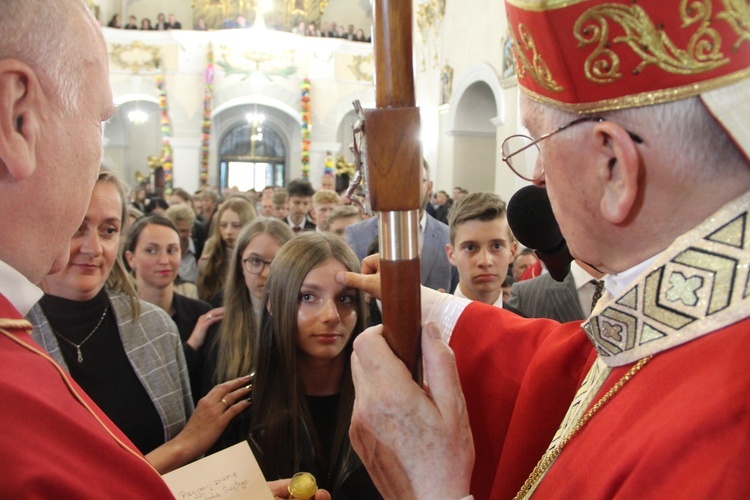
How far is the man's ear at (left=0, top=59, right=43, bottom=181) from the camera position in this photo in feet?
2.43

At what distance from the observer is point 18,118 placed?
2.53ft

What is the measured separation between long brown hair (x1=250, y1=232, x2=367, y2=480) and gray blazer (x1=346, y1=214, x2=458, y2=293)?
1737mm

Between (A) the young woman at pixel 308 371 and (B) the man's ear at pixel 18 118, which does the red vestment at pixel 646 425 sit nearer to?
(A) the young woman at pixel 308 371

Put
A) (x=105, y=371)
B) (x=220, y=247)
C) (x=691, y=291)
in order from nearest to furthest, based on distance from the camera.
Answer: (x=691, y=291) → (x=105, y=371) → (x=220, y=247)

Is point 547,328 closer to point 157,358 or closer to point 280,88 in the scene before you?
point 157,358

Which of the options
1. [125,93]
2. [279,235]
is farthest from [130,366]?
[125,93]

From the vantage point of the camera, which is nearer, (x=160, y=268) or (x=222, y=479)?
(x=222, y=479)

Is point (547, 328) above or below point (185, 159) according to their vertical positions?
below

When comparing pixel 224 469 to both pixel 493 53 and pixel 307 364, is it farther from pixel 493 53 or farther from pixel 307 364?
pixel 493 53

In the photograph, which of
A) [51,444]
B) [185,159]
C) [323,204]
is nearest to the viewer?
[51,444]

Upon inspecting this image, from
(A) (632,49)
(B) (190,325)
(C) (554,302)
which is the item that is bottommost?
(B) (190,325)

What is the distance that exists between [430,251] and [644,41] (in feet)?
10.1

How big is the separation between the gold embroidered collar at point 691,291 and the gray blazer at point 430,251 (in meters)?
2.90

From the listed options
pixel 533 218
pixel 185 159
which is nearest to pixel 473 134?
pixel 185 159
